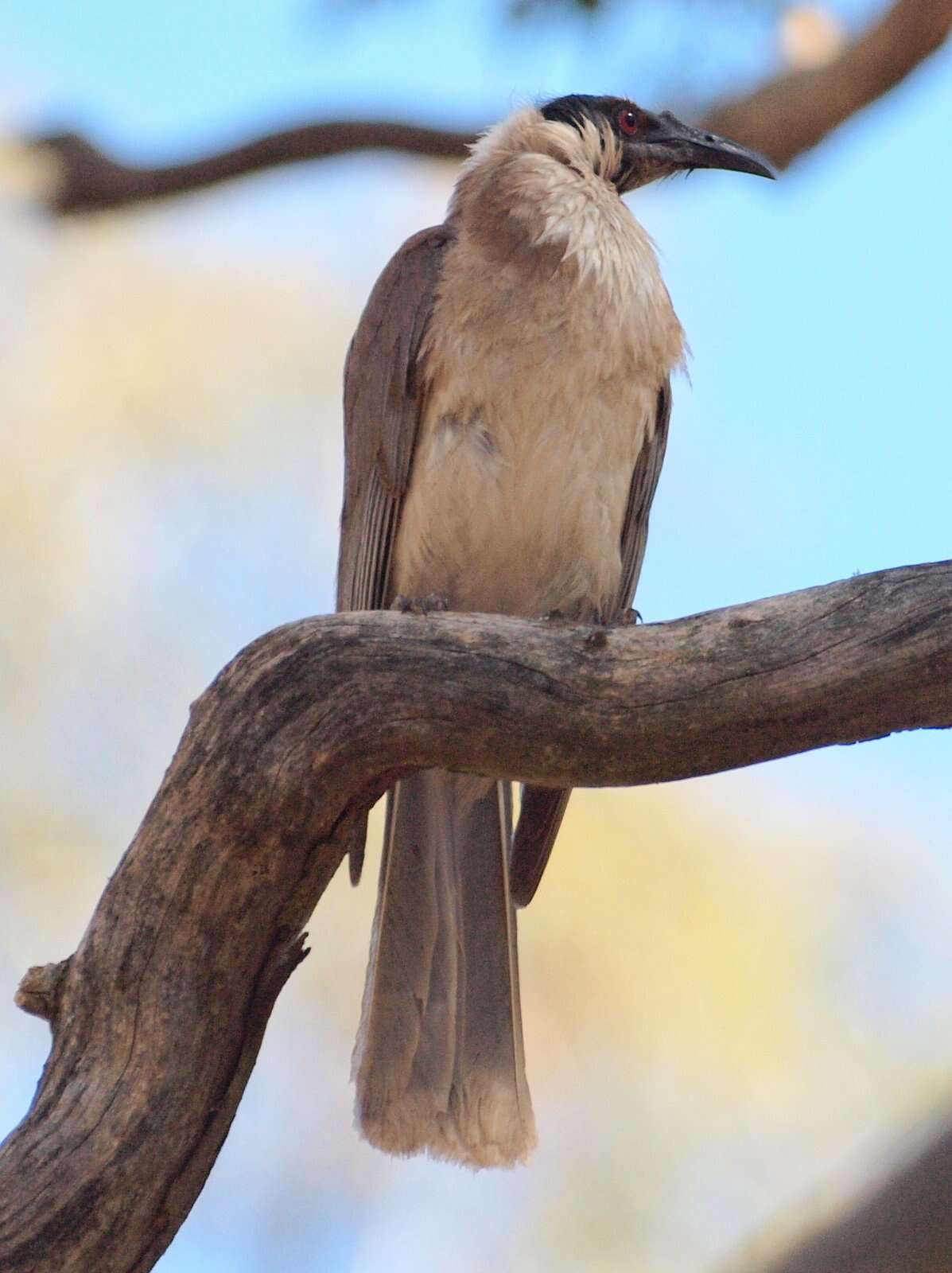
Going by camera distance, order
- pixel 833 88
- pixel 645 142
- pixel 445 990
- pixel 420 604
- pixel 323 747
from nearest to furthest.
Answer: pixel 323 747 < pixel 420 604 < pixel 445 990 < pixel 645 142 < pixel 833 88

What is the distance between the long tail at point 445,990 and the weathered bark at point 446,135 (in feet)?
8.86

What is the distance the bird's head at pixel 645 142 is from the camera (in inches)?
210

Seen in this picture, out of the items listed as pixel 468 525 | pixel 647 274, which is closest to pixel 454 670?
pixel 468 525

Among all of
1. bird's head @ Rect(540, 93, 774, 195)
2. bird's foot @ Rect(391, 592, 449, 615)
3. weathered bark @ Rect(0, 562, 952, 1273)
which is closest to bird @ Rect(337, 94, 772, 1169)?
bird's foot @ Rect(391, 592, 449, 615)

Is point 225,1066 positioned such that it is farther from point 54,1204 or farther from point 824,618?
point 824,618

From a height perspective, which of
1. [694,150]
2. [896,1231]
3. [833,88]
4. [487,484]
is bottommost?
[896,1231]

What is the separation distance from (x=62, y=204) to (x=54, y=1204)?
4.10 m

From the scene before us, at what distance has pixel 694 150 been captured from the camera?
17.7 feet

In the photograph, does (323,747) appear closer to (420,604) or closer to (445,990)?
(420,604)

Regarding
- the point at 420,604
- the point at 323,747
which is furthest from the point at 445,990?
the point at 323,747

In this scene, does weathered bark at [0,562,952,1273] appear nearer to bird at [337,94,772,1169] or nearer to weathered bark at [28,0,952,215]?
bird at [337,94,772,1169]

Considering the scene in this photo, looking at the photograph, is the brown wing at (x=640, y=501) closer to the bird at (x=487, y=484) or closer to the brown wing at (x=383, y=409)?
the bird at (x=487, y=484)

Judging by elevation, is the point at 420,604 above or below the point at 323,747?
above

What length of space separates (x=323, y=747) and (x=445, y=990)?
3.84 feet
